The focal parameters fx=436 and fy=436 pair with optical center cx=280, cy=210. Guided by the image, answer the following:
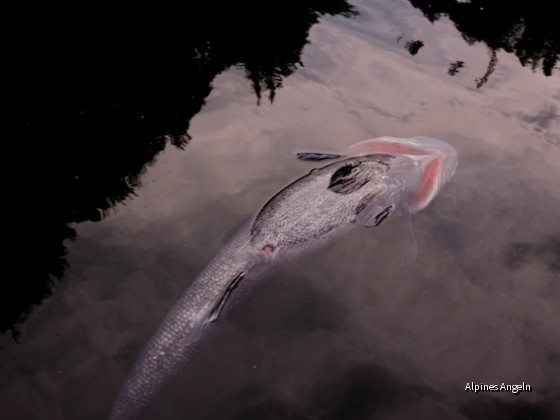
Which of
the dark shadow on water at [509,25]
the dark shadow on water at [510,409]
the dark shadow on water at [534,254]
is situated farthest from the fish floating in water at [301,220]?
the dark shadow on water at [509,25]

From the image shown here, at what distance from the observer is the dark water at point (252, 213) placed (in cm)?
276

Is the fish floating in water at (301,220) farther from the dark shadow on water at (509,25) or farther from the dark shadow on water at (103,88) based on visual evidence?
the dark shadow on water at (509,25)

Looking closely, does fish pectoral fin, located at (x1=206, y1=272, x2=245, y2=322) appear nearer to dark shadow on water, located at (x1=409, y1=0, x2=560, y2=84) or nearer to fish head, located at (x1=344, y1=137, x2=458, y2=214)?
fish head, located at (x1=344, y1=137, x2=458, y2=214)

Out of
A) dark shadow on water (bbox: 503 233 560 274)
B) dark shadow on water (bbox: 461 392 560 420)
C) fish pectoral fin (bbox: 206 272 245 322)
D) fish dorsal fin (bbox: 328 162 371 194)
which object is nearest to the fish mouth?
fish dorsal fin (bbox: 328 162 371 194)

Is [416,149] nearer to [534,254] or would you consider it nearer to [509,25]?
[534,254]

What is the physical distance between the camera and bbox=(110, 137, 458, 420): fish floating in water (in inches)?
105

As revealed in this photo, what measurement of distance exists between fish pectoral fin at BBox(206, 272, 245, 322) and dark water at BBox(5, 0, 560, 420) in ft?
0.44

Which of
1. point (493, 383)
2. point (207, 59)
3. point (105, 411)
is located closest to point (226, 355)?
point (105, 411)

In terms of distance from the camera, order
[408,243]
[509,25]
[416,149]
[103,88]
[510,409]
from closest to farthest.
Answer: [510,409], [408,243], [416,149], [103,88], [509,25]

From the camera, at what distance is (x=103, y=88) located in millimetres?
4703

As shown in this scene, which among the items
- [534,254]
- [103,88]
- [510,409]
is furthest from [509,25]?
[510,409]

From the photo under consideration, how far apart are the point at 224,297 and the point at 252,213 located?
99 cm

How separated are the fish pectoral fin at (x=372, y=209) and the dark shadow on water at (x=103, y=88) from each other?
1836mm

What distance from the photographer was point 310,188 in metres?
3.59
